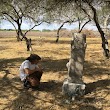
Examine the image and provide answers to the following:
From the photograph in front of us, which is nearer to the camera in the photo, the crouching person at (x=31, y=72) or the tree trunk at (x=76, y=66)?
the tree trunk at (x=76, y=66)

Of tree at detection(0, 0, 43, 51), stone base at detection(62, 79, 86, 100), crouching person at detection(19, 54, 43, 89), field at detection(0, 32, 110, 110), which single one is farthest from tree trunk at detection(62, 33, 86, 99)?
tree at detection(0, 0, 43, 51)

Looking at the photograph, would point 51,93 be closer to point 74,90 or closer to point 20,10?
point 74,90

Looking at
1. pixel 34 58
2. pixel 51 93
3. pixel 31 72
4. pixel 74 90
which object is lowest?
pixel 51 93

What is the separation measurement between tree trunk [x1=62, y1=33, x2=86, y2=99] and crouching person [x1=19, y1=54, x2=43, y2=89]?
803 millimetres

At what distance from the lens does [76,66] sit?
7871 millimetres

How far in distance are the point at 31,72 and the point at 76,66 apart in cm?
121

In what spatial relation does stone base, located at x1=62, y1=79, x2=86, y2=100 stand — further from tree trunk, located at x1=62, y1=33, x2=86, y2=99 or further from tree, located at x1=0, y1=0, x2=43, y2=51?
tree, located at x1=0, y1=0, x2=43, y2=51

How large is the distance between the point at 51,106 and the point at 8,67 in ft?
17.0

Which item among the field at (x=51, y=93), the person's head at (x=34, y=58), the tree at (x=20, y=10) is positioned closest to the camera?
the field at (x=51, y=93)

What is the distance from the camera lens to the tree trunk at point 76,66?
770 cm

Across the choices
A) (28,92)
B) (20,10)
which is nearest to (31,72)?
(28,92)

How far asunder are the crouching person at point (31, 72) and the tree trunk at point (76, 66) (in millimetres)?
803

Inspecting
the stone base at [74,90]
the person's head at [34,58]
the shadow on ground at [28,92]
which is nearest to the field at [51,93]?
the shadow on ground at [28,92]

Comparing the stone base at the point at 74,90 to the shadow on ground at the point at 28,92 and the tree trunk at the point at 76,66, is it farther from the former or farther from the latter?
the shadow on ground at the point at 28,92
